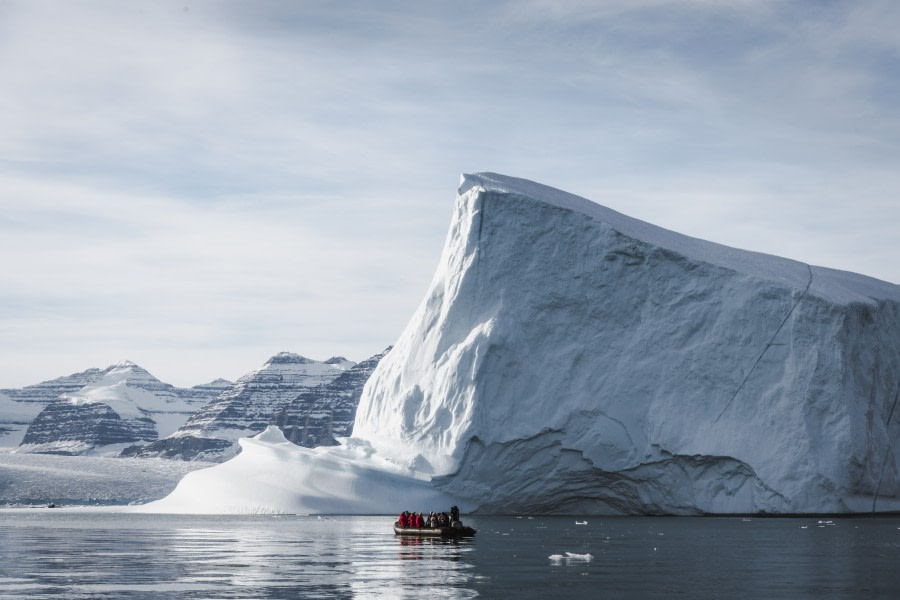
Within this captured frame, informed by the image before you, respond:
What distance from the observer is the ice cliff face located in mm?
37812

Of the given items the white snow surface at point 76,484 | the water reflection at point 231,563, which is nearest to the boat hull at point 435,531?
the water reflection at point 231,563

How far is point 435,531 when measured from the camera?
28938 millimetres

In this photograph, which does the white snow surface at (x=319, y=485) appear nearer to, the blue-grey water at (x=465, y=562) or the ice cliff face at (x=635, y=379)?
the ice cliff face at (x=635, y=379)

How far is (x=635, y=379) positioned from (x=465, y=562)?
64.1ft

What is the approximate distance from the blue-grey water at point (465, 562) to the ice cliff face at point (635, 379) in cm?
433

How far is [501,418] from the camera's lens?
38719 mm

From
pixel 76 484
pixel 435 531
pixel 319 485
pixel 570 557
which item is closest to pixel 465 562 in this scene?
pixel 570 557

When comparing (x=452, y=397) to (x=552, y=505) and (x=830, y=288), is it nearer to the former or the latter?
(x=552, y=505)

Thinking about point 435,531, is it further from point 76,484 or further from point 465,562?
point 76,484

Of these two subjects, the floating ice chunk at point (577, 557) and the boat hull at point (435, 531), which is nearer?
the floating ice chunk at point (577, 557)

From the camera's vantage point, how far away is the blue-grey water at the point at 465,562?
650 inches

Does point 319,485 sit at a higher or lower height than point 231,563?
higher

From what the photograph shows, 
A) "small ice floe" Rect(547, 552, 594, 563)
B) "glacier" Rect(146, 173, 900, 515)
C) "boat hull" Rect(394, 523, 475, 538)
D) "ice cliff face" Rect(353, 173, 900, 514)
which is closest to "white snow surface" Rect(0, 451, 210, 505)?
"glacier" Rect(146, 173, 900, 515)

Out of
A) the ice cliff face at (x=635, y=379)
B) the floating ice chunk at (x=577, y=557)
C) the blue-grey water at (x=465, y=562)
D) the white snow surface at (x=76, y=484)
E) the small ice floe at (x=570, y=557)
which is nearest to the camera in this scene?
the blue-grey water at (x=465, y=562)
